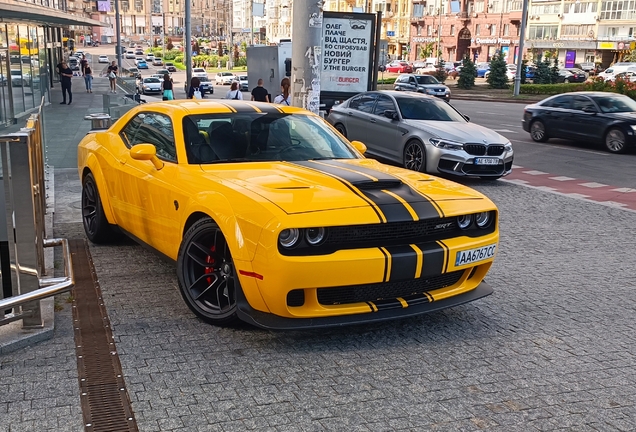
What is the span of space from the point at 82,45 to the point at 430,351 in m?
164

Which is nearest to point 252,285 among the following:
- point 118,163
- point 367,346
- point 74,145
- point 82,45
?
point 367,346

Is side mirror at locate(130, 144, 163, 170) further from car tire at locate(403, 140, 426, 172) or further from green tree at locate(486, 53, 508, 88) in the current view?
green tree at locate(486, 53, 508, 88)

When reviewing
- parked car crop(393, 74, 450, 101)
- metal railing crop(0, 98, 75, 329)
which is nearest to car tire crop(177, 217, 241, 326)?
metal railing crop(0, 98, 75, 329)

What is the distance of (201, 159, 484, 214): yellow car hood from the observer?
4.64m

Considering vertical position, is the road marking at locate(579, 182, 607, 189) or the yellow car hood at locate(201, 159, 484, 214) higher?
the yellow car hood at locate(201, 159, 484, 214)

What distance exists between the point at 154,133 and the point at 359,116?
869cm

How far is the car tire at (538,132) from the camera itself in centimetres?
1911

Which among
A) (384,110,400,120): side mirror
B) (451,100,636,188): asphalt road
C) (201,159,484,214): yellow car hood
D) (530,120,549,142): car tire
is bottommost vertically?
(451,100,636,188): asphalt road

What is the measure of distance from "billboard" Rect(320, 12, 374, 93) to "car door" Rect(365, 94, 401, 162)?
585cm

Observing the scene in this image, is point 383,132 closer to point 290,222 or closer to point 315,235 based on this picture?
point 315,235

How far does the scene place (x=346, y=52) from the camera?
19906 mm

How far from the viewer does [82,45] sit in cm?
15538

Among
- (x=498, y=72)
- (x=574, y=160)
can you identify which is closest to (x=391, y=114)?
(x=574, y=160)

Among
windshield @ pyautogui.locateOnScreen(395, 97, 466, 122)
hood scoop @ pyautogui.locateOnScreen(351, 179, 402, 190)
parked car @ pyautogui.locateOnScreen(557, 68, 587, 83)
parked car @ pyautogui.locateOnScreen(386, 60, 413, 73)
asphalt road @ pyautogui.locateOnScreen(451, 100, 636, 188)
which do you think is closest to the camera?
hood scoop @ pyautogui.locateOnScreen(351, 179, 402, 190)
